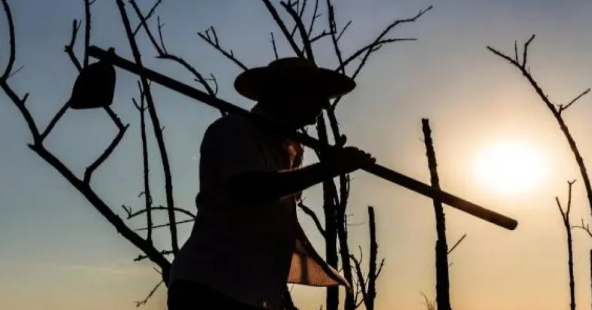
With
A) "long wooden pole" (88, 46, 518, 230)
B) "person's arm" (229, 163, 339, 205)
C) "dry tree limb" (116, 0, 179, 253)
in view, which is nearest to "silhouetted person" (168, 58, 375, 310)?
"person's arm" (229, 163, 339, 205)

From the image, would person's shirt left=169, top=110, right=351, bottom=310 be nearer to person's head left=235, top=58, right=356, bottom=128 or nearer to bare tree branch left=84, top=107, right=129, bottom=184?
person's head left=235, top=58, right=356, bottom=128

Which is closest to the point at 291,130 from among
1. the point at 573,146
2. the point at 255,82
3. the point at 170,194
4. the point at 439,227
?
the point at 255,82

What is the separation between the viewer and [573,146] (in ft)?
20.4

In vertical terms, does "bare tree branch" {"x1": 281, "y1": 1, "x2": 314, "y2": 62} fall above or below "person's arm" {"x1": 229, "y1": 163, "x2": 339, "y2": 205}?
above

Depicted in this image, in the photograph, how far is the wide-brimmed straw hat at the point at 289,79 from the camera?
3.32 meters

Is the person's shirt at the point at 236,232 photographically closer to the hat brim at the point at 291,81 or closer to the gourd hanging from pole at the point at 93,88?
the hat brim at the point at 291,81

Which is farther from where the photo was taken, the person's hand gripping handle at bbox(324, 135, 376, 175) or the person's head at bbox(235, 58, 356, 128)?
the person's head at bbox(235, 58, 356, 128)

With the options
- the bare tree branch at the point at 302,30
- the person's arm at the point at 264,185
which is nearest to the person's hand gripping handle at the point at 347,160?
the person's arm at the point at 264,185

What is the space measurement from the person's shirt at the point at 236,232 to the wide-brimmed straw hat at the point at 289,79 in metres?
0.27

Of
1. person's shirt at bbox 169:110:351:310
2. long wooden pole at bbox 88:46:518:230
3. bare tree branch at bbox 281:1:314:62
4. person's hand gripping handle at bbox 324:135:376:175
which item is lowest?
person's shirt at bbox 169:110:351:310

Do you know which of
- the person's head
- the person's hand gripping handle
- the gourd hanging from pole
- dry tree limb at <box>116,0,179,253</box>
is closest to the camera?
the person's hand gripping handle

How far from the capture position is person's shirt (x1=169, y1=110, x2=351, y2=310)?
294cm

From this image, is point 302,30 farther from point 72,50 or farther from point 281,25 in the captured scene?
point 72,50

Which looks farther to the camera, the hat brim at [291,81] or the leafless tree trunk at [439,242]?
the leafless tree trunk at [439,242]
